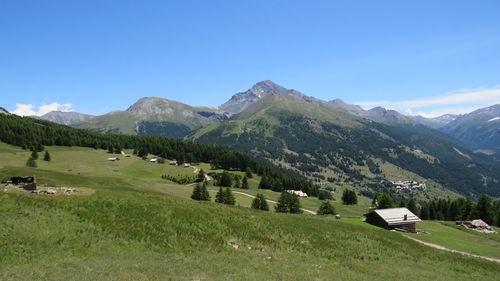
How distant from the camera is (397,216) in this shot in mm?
72688

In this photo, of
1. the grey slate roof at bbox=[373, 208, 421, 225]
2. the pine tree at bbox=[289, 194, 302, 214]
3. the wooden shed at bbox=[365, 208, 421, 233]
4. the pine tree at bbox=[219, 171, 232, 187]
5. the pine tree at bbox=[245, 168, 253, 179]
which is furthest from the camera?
the pine tree at bbox=[245, 168, 253, 179]

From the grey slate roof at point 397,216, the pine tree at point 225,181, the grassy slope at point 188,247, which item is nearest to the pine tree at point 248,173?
the pine tree at point 225,181

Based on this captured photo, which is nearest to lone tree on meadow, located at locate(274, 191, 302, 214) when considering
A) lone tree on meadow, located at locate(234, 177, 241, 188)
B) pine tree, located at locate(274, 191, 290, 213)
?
pine tree, located at locate(274, 191, 290, 213)

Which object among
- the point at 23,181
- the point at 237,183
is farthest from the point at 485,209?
the point at 23,181

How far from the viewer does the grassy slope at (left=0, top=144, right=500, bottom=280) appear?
23586 millimetres

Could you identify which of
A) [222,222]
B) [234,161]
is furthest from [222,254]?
[234,161]

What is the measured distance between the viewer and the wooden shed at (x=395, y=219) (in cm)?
6962

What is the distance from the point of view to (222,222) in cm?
4238

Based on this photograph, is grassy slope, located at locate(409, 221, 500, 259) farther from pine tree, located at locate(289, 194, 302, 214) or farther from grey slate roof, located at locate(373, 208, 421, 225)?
pine tree, located at locate(289, 194, 302, 214)

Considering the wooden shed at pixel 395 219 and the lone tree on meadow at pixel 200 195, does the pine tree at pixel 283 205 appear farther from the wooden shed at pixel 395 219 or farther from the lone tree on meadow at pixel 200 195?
the wooden shed at pixel 395 219

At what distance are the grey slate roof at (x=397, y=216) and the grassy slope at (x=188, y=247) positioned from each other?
1805cm

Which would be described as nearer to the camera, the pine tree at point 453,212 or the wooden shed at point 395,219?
the wooden shed at point 395,219

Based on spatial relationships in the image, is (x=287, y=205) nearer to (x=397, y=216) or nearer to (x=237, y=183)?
(x=397, y=216)

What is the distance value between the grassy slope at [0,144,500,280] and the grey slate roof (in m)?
18.1
